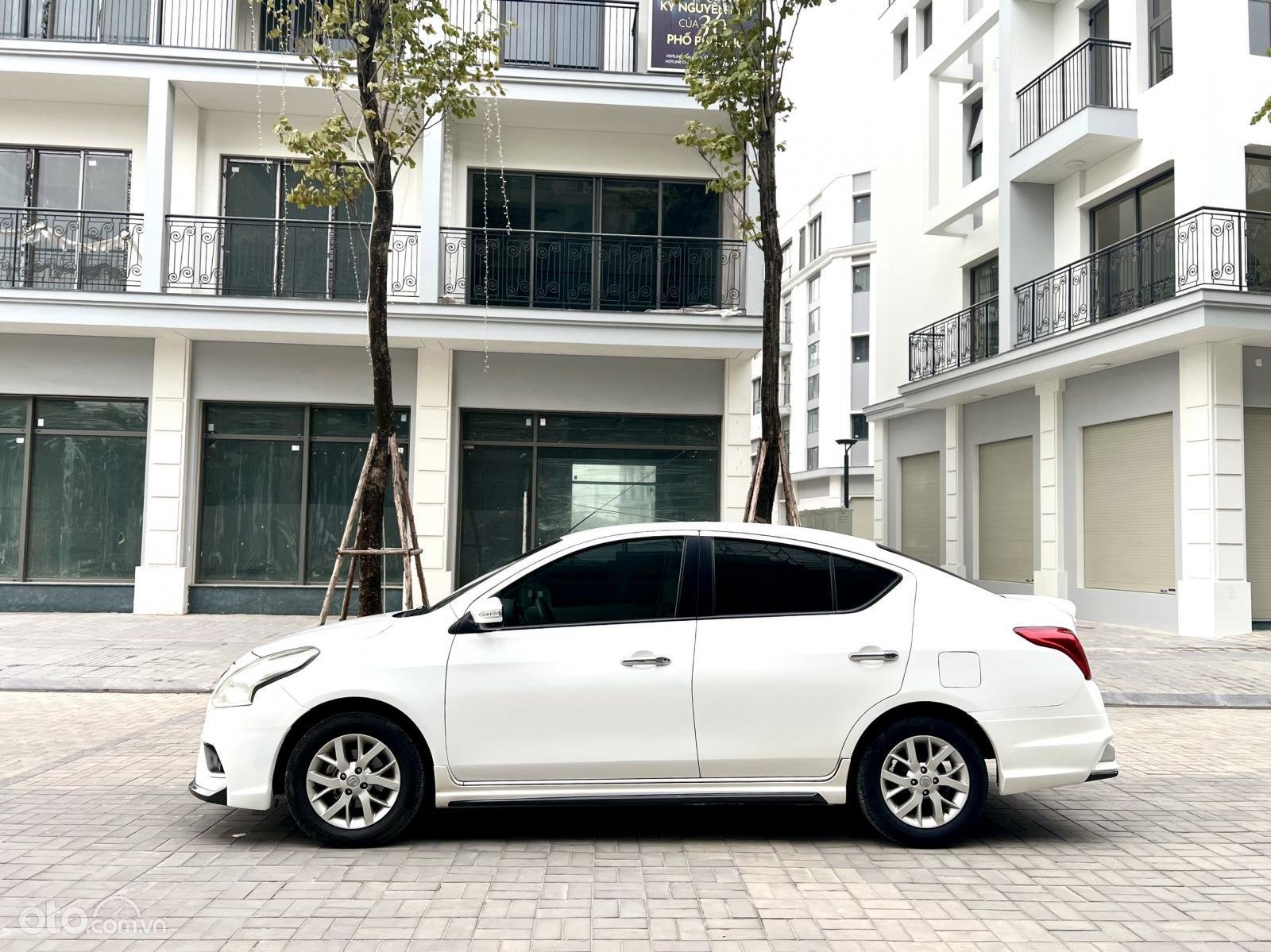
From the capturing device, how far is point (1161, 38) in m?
18.6

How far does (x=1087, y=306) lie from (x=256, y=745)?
17866mm

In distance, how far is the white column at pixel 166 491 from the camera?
17.3 meters

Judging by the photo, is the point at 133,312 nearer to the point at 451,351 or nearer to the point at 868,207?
the point at 451,351

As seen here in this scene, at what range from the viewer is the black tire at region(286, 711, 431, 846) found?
5289 millimetres

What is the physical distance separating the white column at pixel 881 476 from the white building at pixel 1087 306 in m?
0.31

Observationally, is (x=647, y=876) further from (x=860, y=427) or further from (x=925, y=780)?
(x=860, y=427)

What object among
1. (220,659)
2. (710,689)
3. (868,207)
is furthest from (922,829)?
(868,207)

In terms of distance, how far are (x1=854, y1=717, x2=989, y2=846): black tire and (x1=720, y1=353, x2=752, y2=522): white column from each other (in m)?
12.6

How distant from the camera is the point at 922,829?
539cm

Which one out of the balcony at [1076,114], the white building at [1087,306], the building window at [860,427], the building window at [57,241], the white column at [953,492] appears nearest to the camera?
the white building at [1087,306]

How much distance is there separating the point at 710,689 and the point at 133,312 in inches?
559

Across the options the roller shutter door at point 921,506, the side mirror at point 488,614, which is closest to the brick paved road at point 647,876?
the side mirror at point 488,614

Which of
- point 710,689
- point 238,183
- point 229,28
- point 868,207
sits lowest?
point 710,689

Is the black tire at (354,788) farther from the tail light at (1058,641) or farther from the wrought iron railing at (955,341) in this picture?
the wrought iron railing at (955,341)
